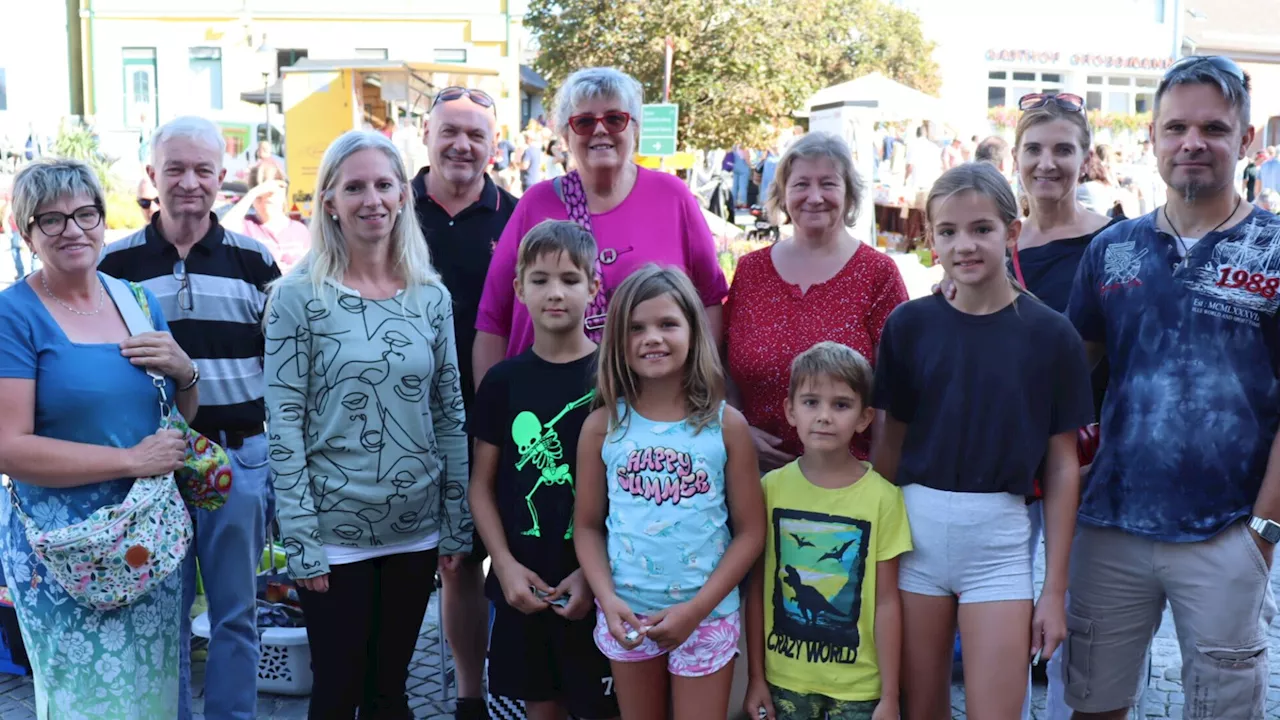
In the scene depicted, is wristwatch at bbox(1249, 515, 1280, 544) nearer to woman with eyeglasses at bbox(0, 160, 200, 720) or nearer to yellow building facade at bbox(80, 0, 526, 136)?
woman with eyeglasses at bbox(0, 160, 200, 720)

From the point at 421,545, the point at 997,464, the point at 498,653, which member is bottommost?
the point at 498,653

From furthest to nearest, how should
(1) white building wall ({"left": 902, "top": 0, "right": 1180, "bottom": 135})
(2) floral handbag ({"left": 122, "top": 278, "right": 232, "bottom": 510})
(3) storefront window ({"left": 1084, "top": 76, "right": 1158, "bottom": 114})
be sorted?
(3) storefront window ({"left": 1084, "top": 76, "right": 1158, "bottom": 114}), (1) white building wall ({"left": 902, "top": 0, "right": 1180, "bottom": 135}), (2) floral handbag ({"left": 122, "top": 278, "right": 232, "bottom": 510})

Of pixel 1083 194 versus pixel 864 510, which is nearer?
pixel 864 510

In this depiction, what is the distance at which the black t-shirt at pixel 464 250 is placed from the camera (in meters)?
4.02

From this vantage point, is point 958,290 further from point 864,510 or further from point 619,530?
point 619,530

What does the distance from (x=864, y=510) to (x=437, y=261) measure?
6.22ft

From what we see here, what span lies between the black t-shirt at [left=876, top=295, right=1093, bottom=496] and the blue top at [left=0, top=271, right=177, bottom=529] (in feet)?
7.14

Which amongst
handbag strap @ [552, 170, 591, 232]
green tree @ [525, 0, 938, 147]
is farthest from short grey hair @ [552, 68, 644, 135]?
green tree @ [525, 0, 938, 147]

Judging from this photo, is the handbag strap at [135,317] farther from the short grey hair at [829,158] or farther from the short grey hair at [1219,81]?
the short grey hair at [1219,81]

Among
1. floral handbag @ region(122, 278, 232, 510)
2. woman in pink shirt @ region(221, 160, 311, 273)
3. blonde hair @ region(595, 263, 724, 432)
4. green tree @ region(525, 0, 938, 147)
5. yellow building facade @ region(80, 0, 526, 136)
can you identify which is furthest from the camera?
yellow building facade @ region(80, 0, 526, 136)

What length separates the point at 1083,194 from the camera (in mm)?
6621

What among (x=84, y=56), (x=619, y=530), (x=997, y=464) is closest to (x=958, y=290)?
(x=997, y=464)

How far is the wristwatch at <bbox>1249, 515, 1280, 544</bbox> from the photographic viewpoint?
113 inches

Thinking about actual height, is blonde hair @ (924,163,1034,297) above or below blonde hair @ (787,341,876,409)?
above
